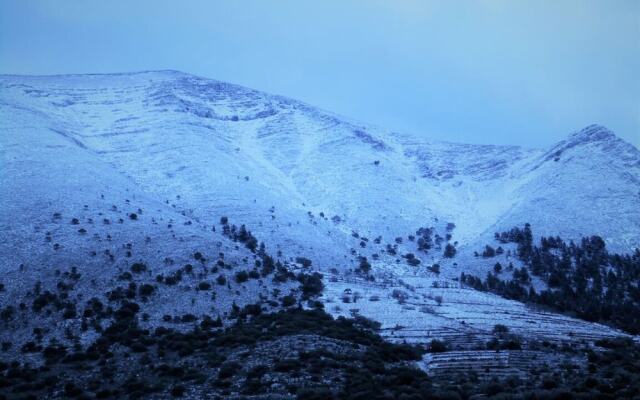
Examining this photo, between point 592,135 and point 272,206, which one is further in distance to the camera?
point 592,135

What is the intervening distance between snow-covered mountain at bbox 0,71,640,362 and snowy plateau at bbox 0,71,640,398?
24 cm

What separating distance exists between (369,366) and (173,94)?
7277 centimetres

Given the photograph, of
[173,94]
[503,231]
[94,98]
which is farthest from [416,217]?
[94,98]

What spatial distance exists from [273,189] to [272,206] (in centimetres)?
667

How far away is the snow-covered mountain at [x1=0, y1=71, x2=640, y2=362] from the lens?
153 feet

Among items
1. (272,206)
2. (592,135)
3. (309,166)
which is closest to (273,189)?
(272,206)

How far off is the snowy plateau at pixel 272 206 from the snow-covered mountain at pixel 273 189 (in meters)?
0.24

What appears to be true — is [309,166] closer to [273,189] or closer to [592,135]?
[273,189]

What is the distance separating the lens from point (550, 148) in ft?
301

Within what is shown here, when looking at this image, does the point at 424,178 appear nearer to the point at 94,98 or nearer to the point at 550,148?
the point at 550,148

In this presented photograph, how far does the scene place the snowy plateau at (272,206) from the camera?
41.9 m

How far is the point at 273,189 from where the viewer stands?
237 feet

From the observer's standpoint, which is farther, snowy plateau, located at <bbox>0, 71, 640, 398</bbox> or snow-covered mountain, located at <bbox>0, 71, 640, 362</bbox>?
snow-covered mountain, located at <bbox>0, 71, 640, 362</bbox>

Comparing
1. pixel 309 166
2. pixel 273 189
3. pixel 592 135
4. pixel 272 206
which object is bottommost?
pixel 272 206
